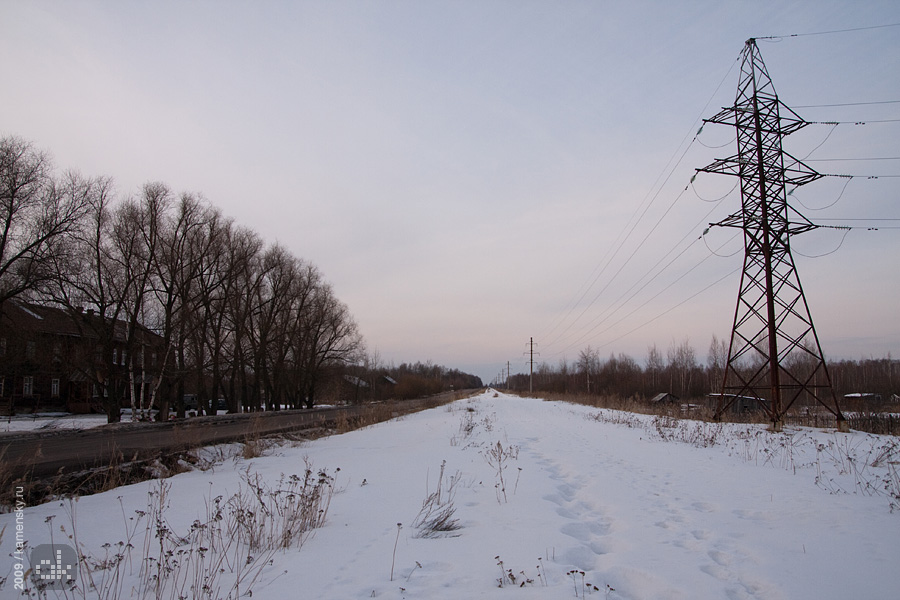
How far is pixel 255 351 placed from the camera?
121 ft

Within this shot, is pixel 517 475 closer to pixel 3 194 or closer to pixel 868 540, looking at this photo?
pixel 868 540

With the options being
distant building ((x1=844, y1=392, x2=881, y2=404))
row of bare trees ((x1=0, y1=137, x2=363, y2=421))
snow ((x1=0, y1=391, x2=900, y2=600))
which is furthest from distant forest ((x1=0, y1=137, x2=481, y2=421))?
distant building ((x1=844, y1=392, x2=881, y2=404))

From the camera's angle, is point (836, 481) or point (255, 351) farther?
point (255, 351)

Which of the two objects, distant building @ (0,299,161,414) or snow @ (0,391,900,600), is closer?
snow @ (0,391,900,600)

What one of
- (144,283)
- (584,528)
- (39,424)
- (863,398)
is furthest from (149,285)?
(863,398)

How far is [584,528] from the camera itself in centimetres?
484

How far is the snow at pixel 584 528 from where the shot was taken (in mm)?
3371

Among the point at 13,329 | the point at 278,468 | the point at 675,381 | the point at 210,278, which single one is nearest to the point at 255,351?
the point at 210,278

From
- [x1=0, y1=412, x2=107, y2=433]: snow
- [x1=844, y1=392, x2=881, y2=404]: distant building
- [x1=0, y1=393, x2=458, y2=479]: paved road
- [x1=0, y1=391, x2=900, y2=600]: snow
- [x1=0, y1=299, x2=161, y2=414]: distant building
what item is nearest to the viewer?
[x1=0, y1=391, x2=900, y2=600]: snow

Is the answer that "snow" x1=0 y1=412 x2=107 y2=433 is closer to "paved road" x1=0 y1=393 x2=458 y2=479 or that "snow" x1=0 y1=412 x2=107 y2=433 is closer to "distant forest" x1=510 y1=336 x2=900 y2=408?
"paved road" x1=0 y1=393 x2=458 y2=479

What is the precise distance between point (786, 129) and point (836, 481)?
13551 millimetres

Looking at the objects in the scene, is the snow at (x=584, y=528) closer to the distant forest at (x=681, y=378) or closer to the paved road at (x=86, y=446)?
the paved road at (x=86, y=446)

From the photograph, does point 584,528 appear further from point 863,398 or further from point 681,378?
point 681,378

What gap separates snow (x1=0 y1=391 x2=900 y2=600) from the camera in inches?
133
